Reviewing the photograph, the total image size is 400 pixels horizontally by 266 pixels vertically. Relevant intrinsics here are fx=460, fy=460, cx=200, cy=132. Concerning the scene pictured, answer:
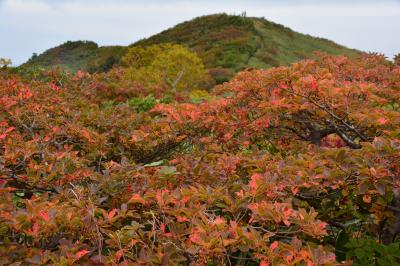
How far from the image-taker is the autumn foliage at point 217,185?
7.50 ft

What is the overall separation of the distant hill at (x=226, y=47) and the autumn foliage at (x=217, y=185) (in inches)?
992

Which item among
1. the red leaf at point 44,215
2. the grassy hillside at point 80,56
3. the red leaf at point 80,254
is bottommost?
the red leaf at point 80,254

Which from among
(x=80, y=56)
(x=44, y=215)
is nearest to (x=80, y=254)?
(x=44, y=215)

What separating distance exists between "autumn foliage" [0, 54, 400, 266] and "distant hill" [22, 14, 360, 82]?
2520cm

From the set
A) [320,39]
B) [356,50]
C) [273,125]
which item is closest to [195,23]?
[320,39]

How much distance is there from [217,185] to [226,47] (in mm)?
36088

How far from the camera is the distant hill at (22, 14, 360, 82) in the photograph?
35.8 meters

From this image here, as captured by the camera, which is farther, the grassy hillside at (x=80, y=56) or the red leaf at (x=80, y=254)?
the grassy hillside at (x=80, y=56)

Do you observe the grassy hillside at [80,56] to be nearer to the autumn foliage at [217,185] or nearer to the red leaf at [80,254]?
the autumn foliage at [217,185]

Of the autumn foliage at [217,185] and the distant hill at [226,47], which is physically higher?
the distant hill at [226,47]

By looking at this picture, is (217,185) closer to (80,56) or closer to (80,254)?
(80,254)

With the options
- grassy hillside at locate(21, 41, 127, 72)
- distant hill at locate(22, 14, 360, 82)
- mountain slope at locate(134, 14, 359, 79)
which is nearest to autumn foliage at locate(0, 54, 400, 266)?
distant hill at locate(22, 14, 360, 82)

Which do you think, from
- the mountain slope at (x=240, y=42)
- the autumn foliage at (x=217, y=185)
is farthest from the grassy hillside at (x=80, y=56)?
the autumn foliage at (x=217, y=185)

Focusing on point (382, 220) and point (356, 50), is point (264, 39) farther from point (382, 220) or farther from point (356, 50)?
point (382, 220)
